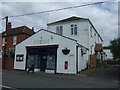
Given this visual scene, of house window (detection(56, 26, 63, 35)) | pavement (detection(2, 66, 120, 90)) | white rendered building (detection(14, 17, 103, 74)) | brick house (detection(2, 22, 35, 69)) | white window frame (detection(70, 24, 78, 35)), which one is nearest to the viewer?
pavement (detection(2, 66, 120, 90))

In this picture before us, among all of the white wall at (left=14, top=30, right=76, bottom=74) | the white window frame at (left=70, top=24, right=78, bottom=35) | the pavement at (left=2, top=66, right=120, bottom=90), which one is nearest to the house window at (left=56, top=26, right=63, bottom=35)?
the white window frame at (left=70, top=24, right=78, bottom=35)

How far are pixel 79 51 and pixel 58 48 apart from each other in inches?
104

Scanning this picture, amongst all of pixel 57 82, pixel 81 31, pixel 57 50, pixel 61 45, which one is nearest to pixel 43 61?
pixel 57 50

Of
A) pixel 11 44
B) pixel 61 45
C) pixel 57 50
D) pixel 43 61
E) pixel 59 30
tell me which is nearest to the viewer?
pixel 61 45

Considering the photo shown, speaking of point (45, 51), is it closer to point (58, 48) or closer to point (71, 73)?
point (58, 48)

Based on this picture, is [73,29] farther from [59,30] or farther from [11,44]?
[11,44]

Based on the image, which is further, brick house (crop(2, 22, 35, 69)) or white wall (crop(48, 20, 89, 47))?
white wall (crop(48, 20, 89, 47))

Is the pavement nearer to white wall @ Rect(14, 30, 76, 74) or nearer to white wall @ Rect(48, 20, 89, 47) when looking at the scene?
white wall @ Rect(14, 30, 76, 74)

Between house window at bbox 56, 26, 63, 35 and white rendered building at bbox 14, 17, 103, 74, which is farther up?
house window at bbox 56, 26, 63, 35

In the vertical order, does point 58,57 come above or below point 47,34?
below

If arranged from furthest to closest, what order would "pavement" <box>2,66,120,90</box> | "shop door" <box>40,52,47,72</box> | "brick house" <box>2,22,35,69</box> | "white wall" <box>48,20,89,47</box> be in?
1. "white wall" <box>48,20,89,47</box>
2. "brick house" <box>2,22,35,69</box>
3. "shop door" <box>40,52,47,72</box>
4. "pavement" <box>2,66,120,90</box>

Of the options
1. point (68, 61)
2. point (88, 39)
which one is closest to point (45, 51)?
point (68, 61)

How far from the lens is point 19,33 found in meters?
28.3

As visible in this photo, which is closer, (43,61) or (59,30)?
(43,61)
